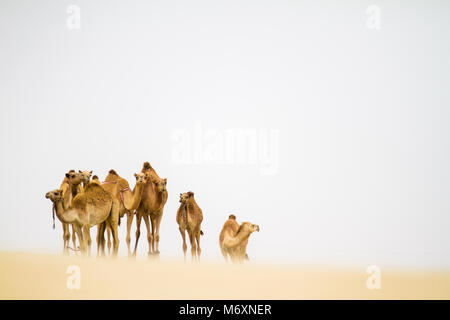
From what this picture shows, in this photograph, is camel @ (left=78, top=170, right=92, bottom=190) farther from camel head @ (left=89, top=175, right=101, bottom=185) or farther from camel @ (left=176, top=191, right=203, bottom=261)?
camel @ (left=176, top=191, right=203, bottom=261)

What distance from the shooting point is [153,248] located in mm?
11867

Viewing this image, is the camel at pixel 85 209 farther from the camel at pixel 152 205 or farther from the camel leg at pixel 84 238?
the camel at pixel 152 205

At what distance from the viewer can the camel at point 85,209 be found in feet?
35.4

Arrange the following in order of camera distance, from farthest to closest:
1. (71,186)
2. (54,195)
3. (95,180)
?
1. (71,186)
2. (95,180)
3. (54,195)

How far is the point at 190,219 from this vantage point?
1207 centimetres

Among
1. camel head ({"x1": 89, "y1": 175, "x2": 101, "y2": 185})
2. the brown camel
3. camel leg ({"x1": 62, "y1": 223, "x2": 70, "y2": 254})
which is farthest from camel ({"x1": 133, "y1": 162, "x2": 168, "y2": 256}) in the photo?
camel leg ({"x1": 62, "y1": 223, "x2": 70, "y2": 254})

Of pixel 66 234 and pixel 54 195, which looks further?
pixel 66 234

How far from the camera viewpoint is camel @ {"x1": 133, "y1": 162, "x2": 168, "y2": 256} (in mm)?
11695

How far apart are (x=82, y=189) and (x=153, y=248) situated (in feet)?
4.16

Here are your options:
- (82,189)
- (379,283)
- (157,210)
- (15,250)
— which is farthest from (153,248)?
(379,283)

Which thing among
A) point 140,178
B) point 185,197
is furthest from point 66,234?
point 185,197

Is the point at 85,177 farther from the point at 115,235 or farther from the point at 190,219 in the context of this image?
the point at 190,219

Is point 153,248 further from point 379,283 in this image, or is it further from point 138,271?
point 379,283

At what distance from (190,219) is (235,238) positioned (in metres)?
0.69
